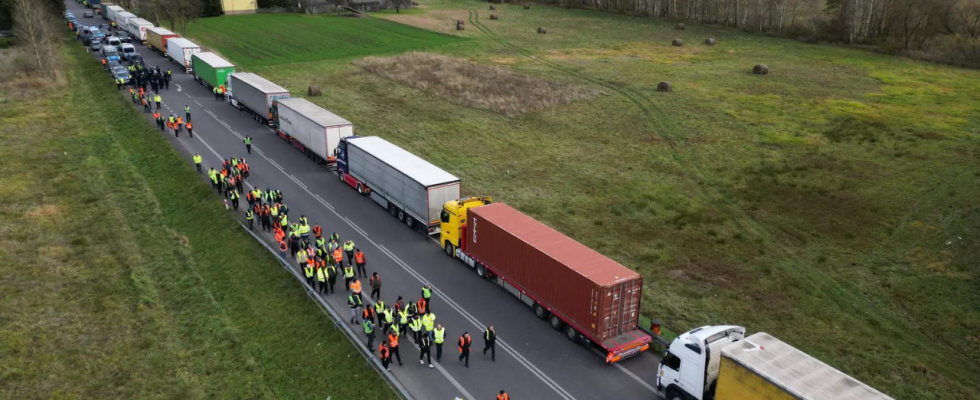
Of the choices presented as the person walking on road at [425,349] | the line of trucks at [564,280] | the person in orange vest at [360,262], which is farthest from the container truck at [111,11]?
the person walking on road at [425,349]

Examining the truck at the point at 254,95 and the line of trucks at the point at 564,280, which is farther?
the truck at the point at 254,95

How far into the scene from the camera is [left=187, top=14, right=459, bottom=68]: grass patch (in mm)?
75050

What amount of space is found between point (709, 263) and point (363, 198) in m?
18.3

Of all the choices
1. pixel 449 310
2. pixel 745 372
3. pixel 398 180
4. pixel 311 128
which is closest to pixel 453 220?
pixel 449 310

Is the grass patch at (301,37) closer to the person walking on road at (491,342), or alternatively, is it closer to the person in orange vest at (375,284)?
the person in orange vest at (375,284)

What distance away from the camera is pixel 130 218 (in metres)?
32.2

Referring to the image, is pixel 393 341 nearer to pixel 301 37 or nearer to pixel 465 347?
pixel 465 347

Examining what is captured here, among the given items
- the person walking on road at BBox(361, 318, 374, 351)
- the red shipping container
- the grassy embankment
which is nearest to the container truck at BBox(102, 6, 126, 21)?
the grassy embankment

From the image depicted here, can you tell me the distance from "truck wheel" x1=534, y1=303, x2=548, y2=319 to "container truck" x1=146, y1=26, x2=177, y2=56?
6191 cm

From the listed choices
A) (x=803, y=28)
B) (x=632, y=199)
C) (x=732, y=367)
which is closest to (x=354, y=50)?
(x=632, y=199)

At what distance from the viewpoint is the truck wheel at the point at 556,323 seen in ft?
73.0

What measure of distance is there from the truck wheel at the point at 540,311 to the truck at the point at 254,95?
29.3 m

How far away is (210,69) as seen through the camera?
2146 inches

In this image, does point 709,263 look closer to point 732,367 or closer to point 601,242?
point 601,242
